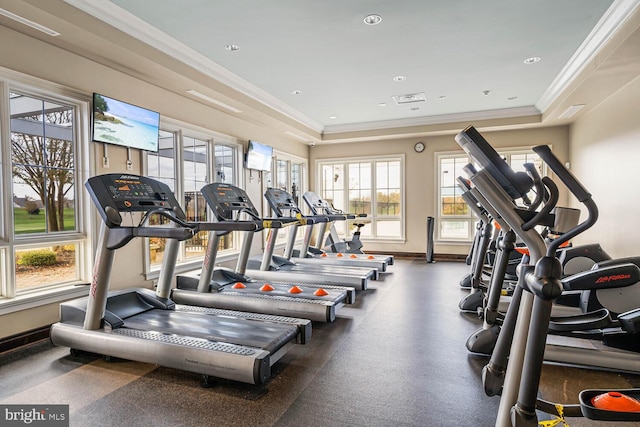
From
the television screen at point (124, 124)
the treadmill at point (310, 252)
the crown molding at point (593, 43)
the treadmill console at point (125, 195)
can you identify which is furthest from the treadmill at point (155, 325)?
the crown molding at point (593, 43)

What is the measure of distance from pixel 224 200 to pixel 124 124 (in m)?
1.48

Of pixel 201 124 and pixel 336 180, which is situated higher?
pixel 201 124

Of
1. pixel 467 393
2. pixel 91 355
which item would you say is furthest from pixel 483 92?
pixel 91 355

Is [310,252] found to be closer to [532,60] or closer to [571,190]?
[532,60]

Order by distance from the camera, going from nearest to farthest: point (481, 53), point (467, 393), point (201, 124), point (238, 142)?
1. point (467, 393)
2. point (481, 53)
3. point (201, 124)
4. point (238, 142)

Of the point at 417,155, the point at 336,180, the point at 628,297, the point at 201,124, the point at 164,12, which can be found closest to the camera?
the point at 628,297

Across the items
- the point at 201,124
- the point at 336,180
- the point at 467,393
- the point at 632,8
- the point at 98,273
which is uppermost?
the point at 632,8

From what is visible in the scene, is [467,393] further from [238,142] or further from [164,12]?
[238,142]

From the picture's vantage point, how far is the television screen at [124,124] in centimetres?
385

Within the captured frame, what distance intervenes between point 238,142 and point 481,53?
13.1 feet

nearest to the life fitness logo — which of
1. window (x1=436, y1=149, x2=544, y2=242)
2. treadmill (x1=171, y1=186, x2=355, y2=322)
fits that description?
treadmill (x1=171, y1=186, x2=355, y2=322)

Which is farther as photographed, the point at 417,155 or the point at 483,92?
the point at 417,155

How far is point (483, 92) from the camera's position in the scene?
5938mm

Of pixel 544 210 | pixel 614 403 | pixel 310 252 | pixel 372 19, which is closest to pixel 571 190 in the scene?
pixel 544 210
